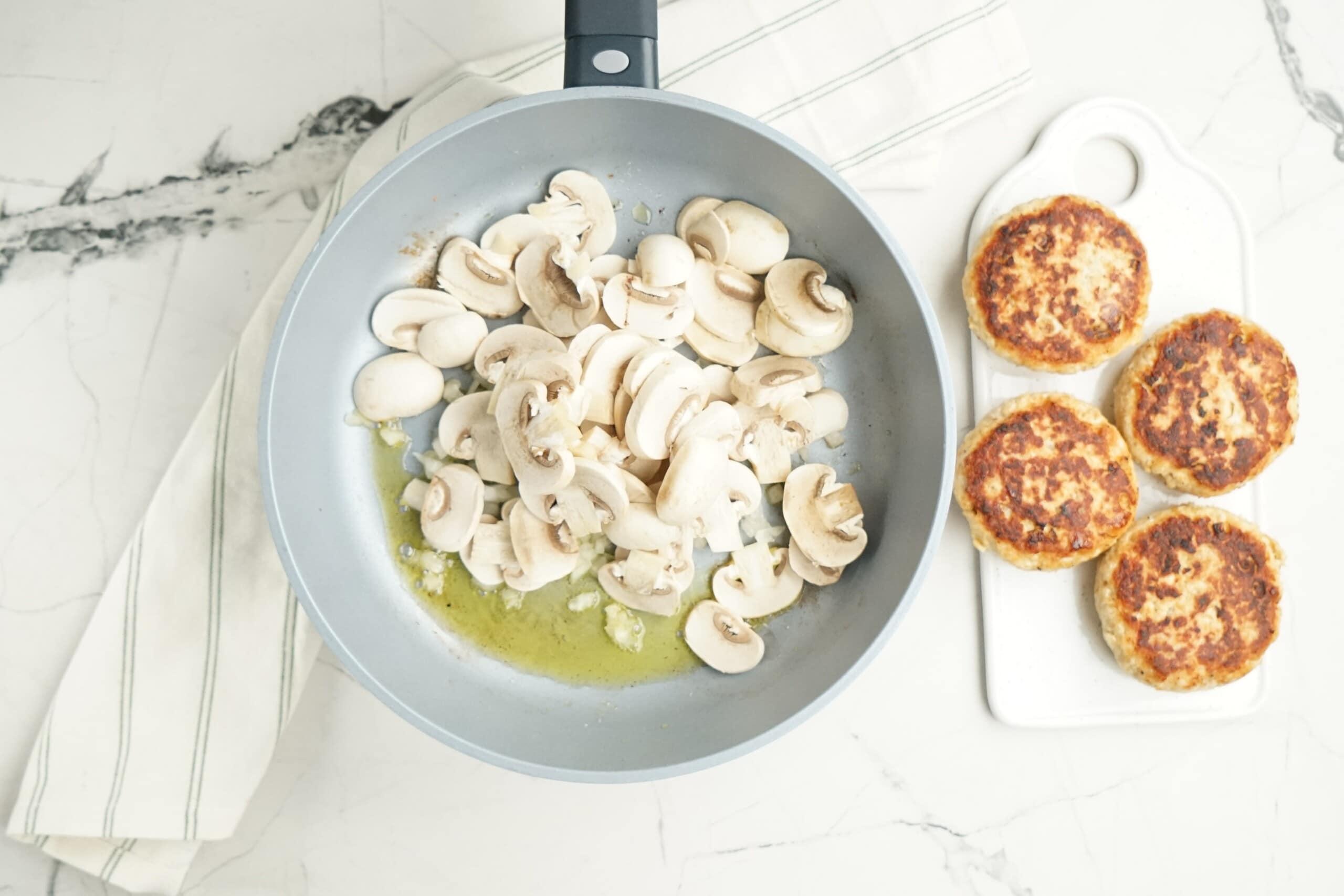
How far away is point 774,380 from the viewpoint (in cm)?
114

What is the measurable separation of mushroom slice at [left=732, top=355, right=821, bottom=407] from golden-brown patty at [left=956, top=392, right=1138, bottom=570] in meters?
0.24

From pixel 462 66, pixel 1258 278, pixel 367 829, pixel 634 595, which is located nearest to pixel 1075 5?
pixel 1258 278

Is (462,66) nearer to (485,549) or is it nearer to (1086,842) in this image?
(485,549)

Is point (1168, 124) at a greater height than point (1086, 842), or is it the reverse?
point (1168, 124)

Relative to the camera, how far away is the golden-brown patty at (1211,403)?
116 cm

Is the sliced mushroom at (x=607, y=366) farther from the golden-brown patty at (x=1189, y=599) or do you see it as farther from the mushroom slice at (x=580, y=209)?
the golden-brown patty at (x=1189, y=599)

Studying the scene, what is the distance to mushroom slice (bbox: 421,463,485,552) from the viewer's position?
3.69 ft

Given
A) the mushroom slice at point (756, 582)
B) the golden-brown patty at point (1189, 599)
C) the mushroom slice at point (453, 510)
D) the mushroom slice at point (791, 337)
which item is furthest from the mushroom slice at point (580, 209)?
the golden-brown patty at point (1189, 599)

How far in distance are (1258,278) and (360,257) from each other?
1.29 m

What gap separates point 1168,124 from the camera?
1.29 meters

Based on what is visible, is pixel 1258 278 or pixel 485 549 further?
pixel 1258 278

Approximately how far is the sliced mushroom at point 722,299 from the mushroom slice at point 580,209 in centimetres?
14

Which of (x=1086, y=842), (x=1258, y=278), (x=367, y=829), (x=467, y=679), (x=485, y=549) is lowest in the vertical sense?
(x=1086, y=842)

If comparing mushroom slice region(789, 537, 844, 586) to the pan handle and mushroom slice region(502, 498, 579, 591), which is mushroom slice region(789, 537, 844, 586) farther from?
the pan handle
